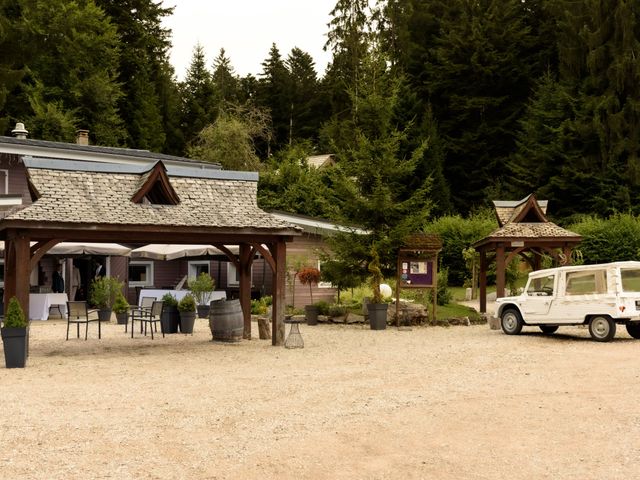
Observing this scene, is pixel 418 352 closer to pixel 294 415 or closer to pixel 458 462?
pixel 294 415

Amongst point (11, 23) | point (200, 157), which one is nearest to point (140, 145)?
point (200, 157)

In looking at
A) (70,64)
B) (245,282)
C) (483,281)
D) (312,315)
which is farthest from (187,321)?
(70,64)

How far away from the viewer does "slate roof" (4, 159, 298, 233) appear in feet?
51.1

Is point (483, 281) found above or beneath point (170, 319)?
above

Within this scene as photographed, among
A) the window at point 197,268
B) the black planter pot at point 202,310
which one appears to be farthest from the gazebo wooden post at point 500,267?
the window at point 197,268

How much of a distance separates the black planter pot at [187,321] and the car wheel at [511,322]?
809 cm

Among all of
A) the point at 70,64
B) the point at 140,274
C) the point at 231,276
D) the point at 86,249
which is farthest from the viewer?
the point at 70,64

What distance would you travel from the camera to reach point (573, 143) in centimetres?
4369

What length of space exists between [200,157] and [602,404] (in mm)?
39166

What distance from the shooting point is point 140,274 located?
33.3 meters

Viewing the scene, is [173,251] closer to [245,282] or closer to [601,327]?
[245,282]

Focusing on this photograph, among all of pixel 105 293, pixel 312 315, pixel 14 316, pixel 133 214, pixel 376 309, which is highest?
pixel 133 214

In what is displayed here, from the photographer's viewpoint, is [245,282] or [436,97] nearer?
[245,282]

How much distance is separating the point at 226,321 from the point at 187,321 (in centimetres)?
268
